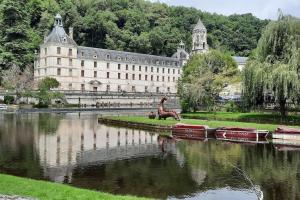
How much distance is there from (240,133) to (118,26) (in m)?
111

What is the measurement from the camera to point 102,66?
355 ft

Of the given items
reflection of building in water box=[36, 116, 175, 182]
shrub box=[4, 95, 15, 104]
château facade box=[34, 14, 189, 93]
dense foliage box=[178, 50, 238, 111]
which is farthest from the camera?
château facade box=[34, 14, 189, 93]

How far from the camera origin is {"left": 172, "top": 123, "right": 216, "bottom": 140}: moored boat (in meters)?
37.8

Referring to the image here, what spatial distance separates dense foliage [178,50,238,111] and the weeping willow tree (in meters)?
11.7

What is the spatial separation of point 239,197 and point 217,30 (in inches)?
5967

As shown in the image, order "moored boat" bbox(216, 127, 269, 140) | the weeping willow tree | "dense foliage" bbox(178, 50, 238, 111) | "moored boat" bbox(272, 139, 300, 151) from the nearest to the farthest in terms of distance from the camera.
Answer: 1. "moored boat" bbox(272, 139, 300, 151)
2. "moored boat" bbox(216, 127, 269, 140)
3. the weeping willow tree
4. "dense foliage" bbox(178, 50, 238, 111)

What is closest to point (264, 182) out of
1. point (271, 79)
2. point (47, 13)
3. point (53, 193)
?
point (53, 193)

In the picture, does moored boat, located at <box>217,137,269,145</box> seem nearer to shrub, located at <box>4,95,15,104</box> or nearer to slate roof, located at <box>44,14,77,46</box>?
shrub, located at <box>4,95,15,104</box>

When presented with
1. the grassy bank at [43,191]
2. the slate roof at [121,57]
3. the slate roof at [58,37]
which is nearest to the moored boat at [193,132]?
the grassy bank at [43,191]

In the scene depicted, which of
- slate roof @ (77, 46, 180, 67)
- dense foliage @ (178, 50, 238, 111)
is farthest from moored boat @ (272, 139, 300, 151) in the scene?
slate roof @ (77, 46, 180, 67)

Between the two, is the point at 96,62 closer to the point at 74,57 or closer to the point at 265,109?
the point at 74,57

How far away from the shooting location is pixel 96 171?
21109 millimetres

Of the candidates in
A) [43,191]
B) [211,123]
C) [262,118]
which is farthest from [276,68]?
[43,191]

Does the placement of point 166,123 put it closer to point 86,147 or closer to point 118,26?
point 86,147
